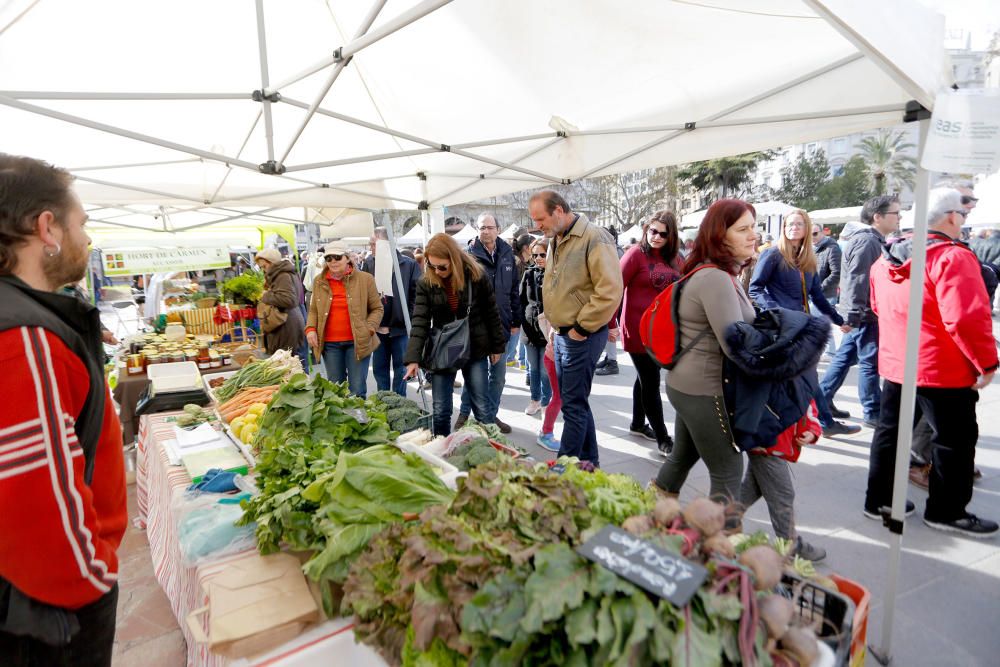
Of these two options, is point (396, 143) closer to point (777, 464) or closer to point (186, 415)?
point (186, 415)

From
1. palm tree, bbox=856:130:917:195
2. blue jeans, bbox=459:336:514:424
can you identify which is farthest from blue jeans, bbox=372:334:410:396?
palm tree, bbox=856:130:917:195

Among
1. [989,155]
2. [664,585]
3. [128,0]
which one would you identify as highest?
[128,0]

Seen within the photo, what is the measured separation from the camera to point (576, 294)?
366cm

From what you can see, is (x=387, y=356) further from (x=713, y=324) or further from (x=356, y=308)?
(x=713, y=324)

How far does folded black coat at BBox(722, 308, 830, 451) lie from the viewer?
223 centimetres

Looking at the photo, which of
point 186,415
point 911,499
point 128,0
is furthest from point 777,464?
point 128,0

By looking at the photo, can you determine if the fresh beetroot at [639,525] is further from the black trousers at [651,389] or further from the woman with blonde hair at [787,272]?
the woman with blonde hair at [787,272]

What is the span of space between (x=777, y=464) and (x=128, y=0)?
408 cm

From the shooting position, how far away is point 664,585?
976 mm

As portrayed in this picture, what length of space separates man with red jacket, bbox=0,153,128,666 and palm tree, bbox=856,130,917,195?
150ft

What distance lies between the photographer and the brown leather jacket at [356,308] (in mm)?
5160

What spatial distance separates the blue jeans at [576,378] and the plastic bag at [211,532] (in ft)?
7.39

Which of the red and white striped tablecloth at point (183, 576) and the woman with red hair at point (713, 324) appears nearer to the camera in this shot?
the red and white striped tablecloth at point (183, 576)

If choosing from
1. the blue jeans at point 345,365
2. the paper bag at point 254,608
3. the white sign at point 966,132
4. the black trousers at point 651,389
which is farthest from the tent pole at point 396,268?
the white sign at point 966,132
